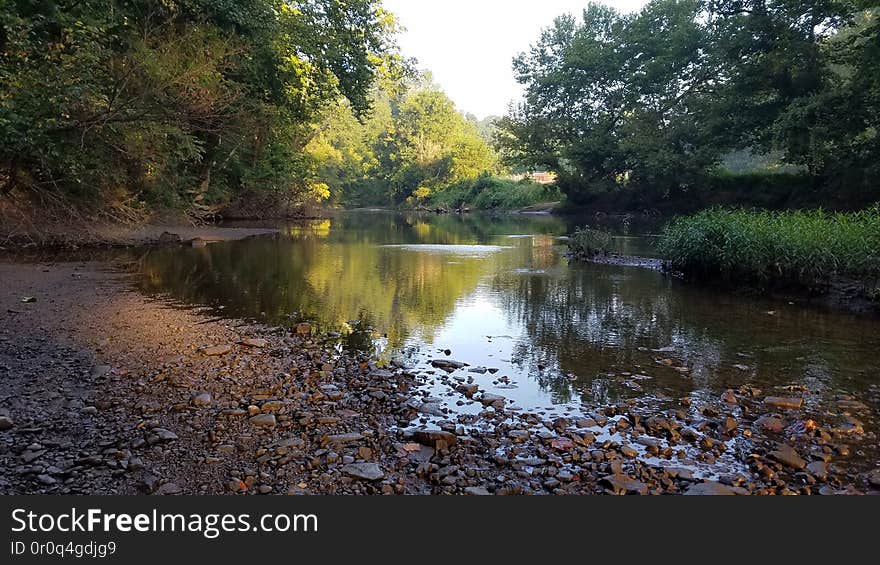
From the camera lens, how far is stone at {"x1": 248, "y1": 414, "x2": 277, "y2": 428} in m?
4.96

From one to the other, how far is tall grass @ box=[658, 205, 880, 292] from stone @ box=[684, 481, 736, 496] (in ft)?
29.4

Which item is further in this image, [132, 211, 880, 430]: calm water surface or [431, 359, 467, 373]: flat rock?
[431, 359, 467, 373]: flat rock

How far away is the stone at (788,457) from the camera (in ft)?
14.5

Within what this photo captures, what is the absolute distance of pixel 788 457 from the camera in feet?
14.7

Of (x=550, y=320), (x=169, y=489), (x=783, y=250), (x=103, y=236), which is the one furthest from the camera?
(x=103, y=236)

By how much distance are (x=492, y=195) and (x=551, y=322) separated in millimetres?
53034

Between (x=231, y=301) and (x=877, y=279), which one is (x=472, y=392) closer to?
(x=231, y=301)

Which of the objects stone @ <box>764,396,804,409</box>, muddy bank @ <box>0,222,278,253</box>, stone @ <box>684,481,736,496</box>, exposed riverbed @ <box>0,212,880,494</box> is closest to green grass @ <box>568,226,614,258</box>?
exposed riverbed @ <box>0,212,880,494</box>

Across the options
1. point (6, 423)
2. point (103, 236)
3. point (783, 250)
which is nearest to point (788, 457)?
point (6, 423)

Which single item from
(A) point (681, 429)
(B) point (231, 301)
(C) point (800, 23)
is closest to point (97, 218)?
(B) point (231, 301)

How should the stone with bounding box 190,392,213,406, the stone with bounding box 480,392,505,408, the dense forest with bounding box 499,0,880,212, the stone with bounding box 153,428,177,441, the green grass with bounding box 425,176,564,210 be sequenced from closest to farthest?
the stone with bounding box 153,428,177,441
the stone with bounding box 190,392,213,406
the stone with bounding box 480,392,505,408
the dense forest with bounding box 499,0,880,212
the green grass with bounding box 425,176,564,210

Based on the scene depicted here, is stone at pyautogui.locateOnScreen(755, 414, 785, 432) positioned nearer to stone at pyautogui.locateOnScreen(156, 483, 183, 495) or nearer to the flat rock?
the flat rock

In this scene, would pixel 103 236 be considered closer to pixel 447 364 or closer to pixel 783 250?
pixel 447 364

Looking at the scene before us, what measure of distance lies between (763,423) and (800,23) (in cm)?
2877
